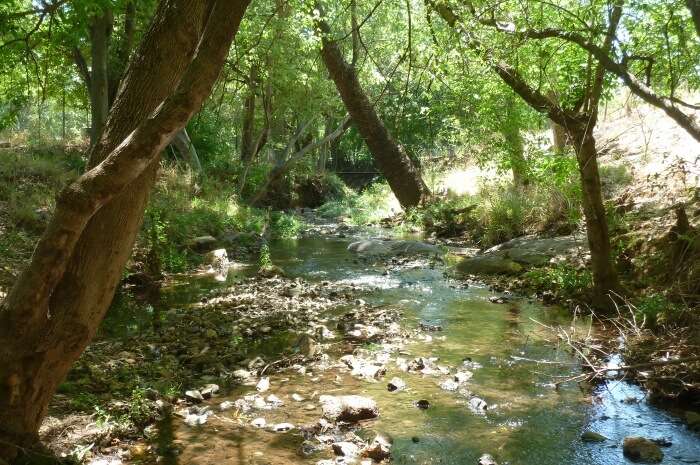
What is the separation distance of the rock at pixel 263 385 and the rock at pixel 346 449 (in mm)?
1202

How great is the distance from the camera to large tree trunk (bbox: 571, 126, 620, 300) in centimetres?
649

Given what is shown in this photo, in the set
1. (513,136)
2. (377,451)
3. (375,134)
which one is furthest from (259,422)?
(375,134)

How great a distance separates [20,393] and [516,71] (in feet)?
19.4

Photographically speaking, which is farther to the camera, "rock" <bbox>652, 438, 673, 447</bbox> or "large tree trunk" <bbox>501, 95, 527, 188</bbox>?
"large tree trunk" <bbox>501, 95, 527, 188</bbox>

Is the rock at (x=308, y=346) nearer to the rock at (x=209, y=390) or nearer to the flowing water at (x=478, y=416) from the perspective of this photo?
the flowing water at (x=478, y=416)

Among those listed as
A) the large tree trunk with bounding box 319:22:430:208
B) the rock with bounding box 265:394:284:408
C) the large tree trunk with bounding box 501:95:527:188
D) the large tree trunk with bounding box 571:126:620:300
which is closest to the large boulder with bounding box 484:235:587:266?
the large tree trunk with bounding box 501:95:527:188

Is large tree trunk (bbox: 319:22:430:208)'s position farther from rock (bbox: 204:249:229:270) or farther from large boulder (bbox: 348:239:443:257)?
rock (bbox: 204:249:229:270)

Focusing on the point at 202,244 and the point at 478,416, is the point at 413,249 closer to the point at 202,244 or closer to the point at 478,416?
the point at 202,244

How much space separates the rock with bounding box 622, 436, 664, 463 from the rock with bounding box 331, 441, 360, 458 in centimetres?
176

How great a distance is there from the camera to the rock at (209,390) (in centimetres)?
463

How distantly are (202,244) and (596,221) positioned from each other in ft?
26.0

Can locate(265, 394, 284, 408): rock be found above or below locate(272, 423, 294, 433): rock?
above

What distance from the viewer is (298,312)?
7.44 m

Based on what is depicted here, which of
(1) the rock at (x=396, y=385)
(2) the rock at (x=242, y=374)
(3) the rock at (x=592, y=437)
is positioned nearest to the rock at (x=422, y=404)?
(1) the rock at (x=396, y=385)
